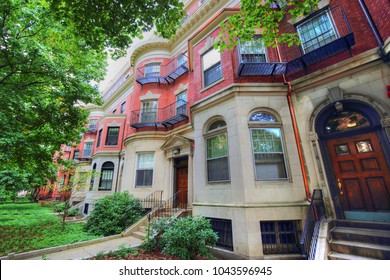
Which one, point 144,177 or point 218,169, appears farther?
point 144,177

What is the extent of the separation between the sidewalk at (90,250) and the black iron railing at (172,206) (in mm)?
1581

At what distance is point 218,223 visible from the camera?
20.4ft

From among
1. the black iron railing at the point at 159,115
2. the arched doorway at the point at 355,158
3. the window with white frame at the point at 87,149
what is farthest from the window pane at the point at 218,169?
the window with white frame at the point at 87,149

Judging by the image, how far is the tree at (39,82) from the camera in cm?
612

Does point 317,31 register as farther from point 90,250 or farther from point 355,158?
point 90,250

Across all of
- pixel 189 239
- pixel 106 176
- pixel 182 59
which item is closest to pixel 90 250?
pixel 189 239

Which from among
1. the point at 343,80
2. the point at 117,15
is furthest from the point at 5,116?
the point at 343,80

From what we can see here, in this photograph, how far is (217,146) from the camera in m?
7.11

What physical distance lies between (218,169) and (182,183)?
4381 mm

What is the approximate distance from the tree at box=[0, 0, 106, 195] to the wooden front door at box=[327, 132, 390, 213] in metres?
8.95

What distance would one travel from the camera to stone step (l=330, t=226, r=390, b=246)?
3908 mm

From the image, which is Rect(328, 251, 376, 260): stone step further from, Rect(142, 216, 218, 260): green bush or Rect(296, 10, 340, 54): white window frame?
Rect(296, 10, 340, 54): white window frame

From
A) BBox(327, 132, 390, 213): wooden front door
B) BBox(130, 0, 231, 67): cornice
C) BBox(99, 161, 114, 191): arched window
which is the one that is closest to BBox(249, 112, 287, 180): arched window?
BBox(327, 132, 390, 213): wooden front door

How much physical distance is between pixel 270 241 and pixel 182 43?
1376cm
